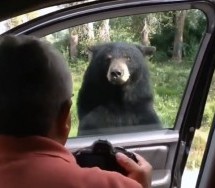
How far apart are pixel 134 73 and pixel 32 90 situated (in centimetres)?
210

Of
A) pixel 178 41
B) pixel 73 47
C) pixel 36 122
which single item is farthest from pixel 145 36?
pixel 36 122

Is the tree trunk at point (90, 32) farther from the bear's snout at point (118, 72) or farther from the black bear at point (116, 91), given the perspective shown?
the bear's snout at point (118, 72)

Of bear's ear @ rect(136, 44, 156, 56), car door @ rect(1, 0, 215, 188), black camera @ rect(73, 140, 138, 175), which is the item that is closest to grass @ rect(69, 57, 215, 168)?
car door @ rect(1, 0, 215, 188)

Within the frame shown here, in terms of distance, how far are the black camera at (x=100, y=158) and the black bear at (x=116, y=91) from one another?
1659 mm

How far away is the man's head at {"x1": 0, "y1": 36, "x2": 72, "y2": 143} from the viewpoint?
124cm

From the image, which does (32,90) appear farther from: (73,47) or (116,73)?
(116,73)

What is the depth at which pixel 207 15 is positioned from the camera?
2873 millimetres

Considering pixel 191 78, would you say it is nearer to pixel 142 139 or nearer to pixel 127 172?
pixel 142 139

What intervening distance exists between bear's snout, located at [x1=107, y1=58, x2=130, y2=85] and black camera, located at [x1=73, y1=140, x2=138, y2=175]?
5.86 ft

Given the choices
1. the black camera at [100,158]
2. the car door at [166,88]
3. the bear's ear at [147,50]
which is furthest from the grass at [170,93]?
the black camera at [100,158]

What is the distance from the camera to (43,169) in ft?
4.09

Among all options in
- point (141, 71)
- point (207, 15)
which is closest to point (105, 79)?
point (141, 71)

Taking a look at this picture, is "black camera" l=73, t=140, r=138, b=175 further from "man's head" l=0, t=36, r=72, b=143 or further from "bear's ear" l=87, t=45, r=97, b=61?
"bear's ear" l=87, t=45, r=97, b=61

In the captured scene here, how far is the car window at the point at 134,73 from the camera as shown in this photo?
3.07m
